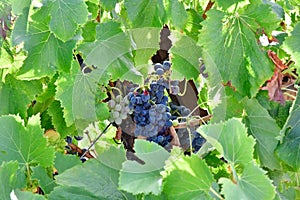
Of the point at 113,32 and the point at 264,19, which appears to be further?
the point at 113,32

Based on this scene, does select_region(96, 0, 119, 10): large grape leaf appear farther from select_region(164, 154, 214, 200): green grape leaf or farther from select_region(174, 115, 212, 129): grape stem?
select_region(164, 154, 214, 200): green grape leaf

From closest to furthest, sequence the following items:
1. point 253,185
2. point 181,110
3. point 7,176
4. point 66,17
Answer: point 253,185, point 7,176, point 66,17, point 181,110

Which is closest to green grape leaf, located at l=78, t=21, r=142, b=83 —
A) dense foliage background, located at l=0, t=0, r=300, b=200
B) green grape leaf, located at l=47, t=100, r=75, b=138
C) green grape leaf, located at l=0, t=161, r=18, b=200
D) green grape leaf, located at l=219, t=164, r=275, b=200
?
dense foliage background, located at l=0, t=0, r=300, b=200

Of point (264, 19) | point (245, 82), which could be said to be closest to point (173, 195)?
point (245, 82)

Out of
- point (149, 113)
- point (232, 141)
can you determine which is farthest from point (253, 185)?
point (149, 113)

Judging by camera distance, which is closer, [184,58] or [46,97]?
[184,58]

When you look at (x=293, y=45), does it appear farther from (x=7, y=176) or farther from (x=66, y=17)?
(x=7, y=176)

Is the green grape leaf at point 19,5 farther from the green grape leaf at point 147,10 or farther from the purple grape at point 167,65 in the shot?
the purple grape at point 167,65

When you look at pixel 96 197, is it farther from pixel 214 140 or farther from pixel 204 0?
pixel 204 0
